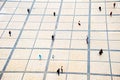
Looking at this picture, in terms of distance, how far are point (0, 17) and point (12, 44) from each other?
5214 mm

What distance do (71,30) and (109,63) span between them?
5.75 meters

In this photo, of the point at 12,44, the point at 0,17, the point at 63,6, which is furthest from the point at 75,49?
the point at 0,17

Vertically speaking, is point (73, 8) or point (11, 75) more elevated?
point (73, 8)

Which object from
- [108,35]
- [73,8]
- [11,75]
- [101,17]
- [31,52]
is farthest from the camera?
[73,8]

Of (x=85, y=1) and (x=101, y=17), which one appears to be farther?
(x=85, y=1)

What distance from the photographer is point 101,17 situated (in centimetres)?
2684

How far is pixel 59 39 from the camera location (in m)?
24.2

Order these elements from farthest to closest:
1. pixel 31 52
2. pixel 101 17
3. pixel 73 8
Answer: pixel 73 8
pixel 101 17
pixel 31 52

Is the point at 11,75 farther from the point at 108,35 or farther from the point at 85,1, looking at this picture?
the point at 85,1

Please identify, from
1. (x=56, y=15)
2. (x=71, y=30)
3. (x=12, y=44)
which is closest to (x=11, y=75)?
(x=12, y=44)

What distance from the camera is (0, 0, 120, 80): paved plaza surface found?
20.8 meters

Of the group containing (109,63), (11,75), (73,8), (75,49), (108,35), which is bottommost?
(11,75)

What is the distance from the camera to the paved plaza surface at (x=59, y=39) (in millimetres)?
20750

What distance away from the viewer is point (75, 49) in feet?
74.9
